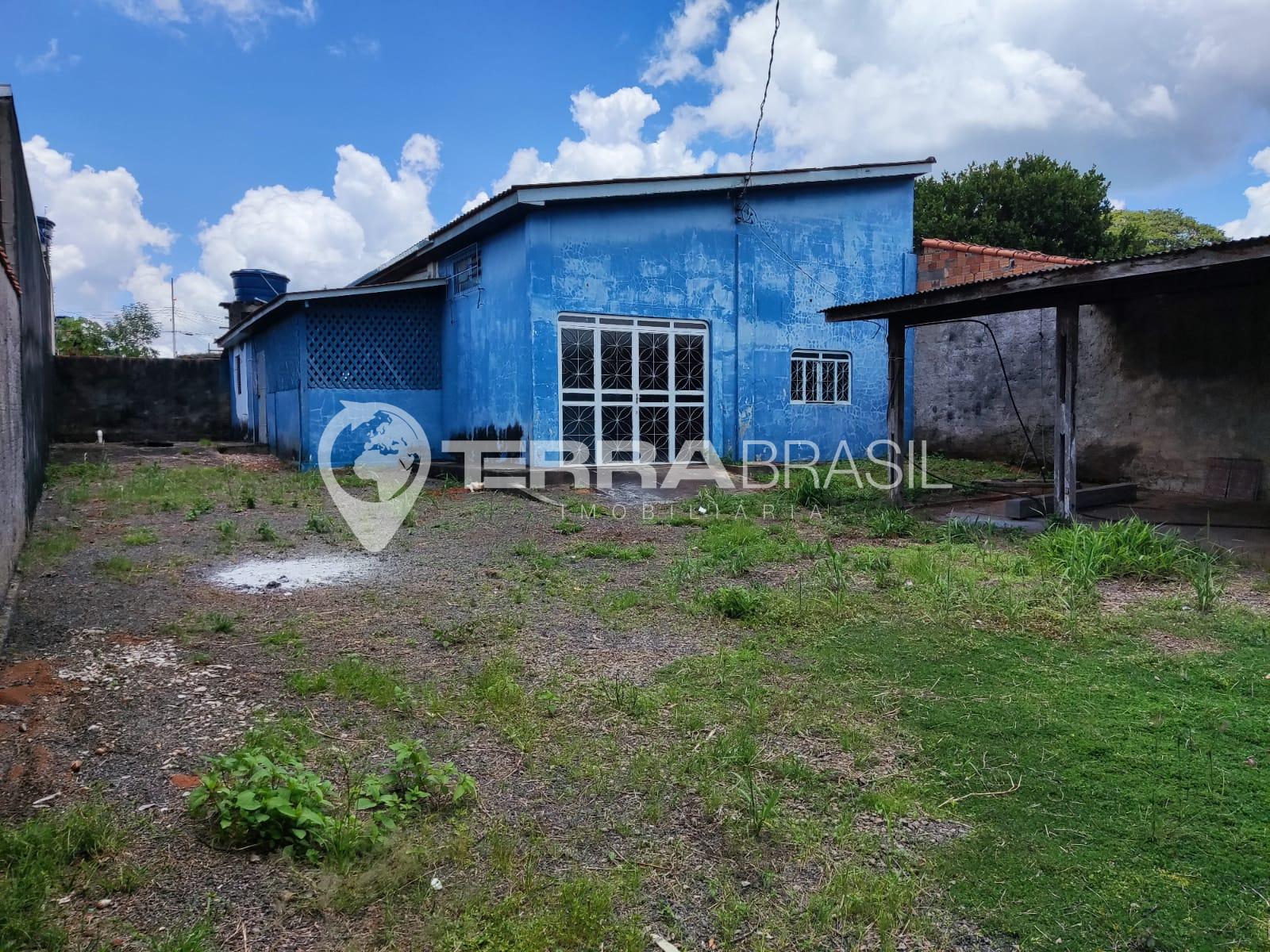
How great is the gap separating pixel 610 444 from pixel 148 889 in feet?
33.1

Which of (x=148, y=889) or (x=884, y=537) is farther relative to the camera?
(x=884, y=537)

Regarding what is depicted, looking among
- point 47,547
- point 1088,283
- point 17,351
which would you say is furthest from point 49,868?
point 1088,283

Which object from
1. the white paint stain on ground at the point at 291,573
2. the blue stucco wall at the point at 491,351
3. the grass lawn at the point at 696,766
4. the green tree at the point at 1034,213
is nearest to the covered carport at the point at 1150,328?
the grass lawn at the point at 696,766

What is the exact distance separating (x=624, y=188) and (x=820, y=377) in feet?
15.6

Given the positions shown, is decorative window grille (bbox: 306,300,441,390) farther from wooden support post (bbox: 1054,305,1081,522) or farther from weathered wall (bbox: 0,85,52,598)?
wooden support post (bbox: 1054,305,1081,522)

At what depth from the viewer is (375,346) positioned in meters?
13.8

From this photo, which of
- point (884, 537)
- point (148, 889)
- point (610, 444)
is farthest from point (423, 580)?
point (610, 444)

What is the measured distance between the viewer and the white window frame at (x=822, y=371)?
1357 cm

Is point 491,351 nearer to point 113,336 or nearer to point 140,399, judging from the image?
point 140,399

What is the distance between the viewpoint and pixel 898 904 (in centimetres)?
212

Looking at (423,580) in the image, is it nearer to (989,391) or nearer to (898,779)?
(898,779)

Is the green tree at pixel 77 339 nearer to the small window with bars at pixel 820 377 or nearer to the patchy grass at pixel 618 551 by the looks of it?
the small window with bars at pixel 820 377

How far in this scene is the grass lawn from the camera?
208 cm

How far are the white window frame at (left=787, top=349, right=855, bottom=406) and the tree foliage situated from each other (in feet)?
69.9
